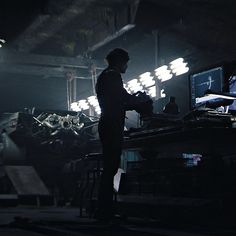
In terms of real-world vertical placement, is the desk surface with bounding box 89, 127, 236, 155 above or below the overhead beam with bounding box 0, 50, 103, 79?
below

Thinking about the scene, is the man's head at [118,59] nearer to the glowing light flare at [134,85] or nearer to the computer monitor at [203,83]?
the computer monitor at [203,83]

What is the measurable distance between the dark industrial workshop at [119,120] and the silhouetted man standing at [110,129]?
0.01 m

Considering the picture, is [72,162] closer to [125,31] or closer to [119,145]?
[125,31]

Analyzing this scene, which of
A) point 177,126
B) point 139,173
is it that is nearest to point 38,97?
point 139,173

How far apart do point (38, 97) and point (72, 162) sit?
968 cm

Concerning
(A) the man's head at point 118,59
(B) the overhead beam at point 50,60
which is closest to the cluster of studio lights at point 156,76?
(B) the overhead beam at point 50,60

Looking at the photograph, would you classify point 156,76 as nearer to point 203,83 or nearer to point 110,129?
point 203,83

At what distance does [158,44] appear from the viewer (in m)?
13.6

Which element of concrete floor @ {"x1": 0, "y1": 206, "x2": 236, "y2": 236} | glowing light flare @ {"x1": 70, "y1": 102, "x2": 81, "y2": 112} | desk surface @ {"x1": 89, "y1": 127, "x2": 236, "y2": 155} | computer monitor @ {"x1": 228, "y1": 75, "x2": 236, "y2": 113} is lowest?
concrete floor @ {"x1": 0, "y1": 206, "x2": 236, "y2": 236}

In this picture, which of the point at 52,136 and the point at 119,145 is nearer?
the point at 119,145

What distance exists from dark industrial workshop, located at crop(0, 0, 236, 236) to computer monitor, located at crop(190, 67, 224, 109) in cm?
2

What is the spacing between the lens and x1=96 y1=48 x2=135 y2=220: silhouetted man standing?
16.5 feet

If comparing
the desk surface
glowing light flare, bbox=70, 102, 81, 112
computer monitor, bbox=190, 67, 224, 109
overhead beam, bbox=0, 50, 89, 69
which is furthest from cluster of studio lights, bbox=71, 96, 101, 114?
computer monitor, bbox=190, 67, 224, 109

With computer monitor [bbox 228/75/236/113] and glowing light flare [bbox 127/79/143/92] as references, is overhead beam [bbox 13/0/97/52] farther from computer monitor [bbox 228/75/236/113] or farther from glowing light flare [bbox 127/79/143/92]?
computer monitor [bbox 228/75/236/113]
